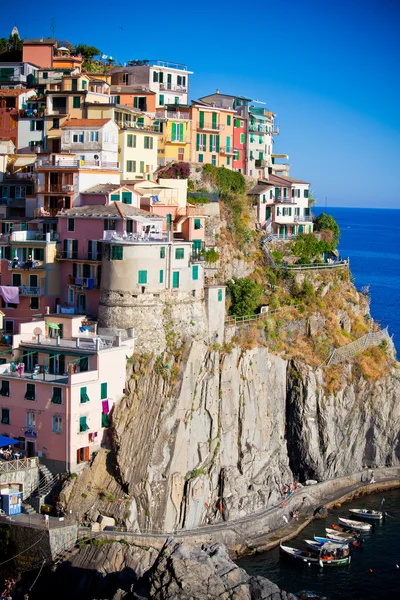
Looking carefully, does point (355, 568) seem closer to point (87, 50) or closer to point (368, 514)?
point (368, 514)

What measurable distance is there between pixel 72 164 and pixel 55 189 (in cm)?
206

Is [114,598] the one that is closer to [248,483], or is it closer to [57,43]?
[248,483]

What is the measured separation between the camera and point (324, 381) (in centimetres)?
8006

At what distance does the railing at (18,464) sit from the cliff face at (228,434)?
9.45ft

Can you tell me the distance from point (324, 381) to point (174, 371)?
1723cm

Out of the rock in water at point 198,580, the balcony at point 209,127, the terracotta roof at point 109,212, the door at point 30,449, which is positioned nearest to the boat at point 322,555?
the rock in water at point 198,580

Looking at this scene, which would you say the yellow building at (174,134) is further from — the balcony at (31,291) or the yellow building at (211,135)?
the balcony at (31,291)

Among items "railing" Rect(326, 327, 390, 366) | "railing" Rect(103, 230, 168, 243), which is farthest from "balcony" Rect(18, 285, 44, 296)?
"railing" Rect(326, 327, 390, 366)

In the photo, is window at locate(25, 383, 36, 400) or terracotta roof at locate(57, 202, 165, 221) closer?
window at locate(25, 383, 36, 400)

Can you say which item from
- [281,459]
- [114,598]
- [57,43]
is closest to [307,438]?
[281,459]

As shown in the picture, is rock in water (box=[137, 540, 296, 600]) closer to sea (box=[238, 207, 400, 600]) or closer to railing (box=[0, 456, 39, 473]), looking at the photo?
sea (box=[238, 207, 400, 600])

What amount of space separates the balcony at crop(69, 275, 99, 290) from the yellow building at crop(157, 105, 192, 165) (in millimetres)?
18924

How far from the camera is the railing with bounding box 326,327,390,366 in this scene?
268ft

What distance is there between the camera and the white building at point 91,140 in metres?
76.4
